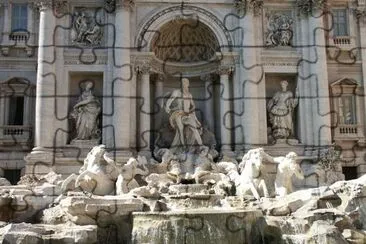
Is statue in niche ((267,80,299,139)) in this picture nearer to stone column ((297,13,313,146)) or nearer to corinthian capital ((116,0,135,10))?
stone column ((297,13,313,146))

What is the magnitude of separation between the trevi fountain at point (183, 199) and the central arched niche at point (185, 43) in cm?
238

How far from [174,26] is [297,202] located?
418 inches

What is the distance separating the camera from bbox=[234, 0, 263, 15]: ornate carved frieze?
22453mm

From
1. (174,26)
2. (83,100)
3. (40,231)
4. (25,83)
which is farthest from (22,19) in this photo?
(40,231)

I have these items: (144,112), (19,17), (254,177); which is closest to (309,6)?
(144,112)

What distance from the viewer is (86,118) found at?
21.5 m

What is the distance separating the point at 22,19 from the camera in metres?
23.4

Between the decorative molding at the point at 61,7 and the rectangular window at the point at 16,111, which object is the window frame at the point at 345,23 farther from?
the rectangular window at the point at 16,111

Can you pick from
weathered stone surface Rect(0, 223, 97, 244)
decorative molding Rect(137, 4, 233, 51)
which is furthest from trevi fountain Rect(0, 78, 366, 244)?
decorative molding Rect(137, 4, 233, 51)

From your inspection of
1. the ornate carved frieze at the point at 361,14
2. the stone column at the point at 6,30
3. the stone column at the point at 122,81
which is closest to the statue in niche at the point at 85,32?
the stone column at the point at 122,81

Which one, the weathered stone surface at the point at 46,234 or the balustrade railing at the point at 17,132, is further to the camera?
the balustrade railing at the point at 17,132

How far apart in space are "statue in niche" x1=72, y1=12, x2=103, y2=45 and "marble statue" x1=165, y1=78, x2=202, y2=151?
4253mm

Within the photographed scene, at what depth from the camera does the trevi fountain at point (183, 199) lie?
1427cm
